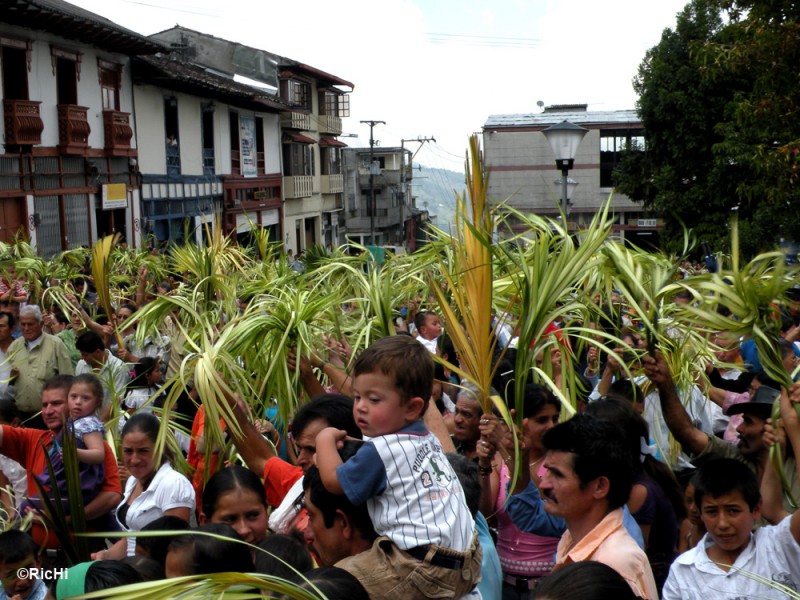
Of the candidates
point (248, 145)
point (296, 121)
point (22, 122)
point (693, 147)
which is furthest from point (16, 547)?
point (296, 121)

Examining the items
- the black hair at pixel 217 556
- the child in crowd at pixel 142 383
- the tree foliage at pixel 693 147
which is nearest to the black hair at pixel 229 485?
the black hair at pixel 217 556

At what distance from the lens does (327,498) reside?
10.4 ft

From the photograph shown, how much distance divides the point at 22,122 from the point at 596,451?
18.9m

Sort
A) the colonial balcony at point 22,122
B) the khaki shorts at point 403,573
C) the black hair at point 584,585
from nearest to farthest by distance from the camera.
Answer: the black hair at point 584,585 < the khaki shorts at point 403,573 < the colonial balcony at point 22,122

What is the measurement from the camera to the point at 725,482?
3828mm

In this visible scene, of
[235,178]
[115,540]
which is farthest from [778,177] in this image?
[235,178]

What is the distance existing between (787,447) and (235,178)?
1283 inches

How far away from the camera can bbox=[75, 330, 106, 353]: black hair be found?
311 inches

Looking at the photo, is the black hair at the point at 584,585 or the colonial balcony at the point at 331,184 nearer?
the black hair at the point at 584,585

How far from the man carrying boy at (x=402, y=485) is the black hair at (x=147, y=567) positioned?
825mm

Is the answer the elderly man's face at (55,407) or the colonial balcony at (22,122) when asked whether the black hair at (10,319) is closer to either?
the elderly man's face at (55,407)

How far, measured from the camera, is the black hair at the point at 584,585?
7.97 ft

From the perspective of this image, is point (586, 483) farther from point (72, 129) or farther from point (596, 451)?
point (72, 129)

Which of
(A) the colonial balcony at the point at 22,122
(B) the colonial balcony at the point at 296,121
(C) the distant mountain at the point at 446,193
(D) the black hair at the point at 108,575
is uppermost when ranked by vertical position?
(B) the colonial balcony at the point at 296,121
